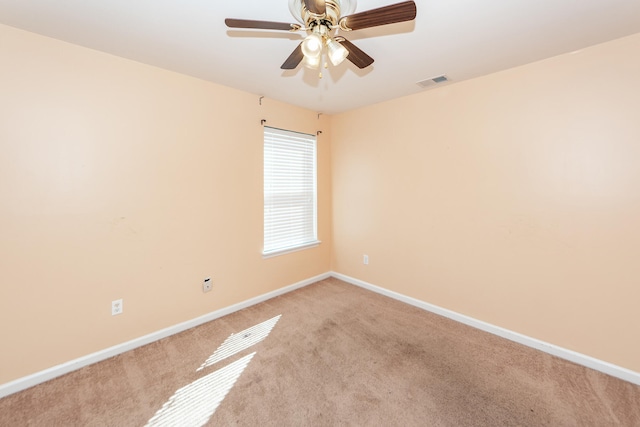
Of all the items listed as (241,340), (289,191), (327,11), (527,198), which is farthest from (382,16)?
(241,340)

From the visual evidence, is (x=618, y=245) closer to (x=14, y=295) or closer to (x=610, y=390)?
(x=610, y=390)

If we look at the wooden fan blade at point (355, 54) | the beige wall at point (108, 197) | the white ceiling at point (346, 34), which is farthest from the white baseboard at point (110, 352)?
the wooden fan blade at point (355, 54)

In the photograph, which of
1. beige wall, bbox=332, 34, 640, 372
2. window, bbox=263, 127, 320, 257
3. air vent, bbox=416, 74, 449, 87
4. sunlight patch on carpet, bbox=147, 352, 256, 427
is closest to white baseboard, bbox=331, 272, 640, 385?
beige wall, bbox=332, 34, 640, 372

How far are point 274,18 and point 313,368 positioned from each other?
Answer: 2.43m

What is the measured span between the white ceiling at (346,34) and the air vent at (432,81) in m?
0.07

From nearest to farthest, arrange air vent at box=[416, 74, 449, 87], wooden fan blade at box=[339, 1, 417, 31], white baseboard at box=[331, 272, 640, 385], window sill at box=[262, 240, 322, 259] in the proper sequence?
wooden fan blade at box=[339, 1, 417, 31] → white baseboard at box=[331, 272, 640, 385] → air vent at box=[416, 74, 449, 87] → window sill at box=[262, 240, 322, 259]

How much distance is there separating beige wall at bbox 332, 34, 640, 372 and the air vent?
169 mm

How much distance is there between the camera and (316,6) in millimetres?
1117

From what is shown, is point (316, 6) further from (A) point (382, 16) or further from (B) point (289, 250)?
(B) point (289, 250)

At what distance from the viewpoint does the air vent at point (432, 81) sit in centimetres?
245

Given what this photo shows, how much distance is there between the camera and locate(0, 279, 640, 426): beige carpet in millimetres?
1564

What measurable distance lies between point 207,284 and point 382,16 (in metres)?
2.59

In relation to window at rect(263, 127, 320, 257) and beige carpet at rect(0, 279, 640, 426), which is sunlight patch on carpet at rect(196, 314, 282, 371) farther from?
window at rect(263, 127, 320, 257)

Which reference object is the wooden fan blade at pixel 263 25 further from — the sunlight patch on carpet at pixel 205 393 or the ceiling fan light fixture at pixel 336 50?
the sunlight patch on carpet at pixel 205 393
